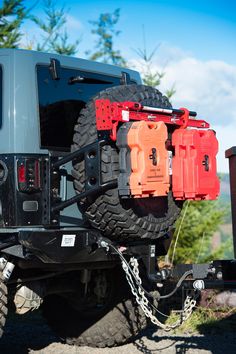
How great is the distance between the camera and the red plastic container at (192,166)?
14.4 ft

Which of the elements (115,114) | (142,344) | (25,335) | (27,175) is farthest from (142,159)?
(25,335)

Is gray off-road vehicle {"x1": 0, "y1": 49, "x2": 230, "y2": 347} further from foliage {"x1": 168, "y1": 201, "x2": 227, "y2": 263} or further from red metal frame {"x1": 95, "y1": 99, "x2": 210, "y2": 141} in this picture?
foliage {"x1": 168, "y1": 201, "x2": 227, "y2": 263}

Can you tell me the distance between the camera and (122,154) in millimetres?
4234

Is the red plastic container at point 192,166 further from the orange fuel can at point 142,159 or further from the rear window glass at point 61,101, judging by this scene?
the rear window glass at point 61,101

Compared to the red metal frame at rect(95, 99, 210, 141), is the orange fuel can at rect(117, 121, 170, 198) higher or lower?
lower

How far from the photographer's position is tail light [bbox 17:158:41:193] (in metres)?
4.50

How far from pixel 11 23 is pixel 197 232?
15.4ft

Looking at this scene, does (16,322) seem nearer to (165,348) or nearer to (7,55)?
(165,348)

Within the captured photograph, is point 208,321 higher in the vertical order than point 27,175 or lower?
lower

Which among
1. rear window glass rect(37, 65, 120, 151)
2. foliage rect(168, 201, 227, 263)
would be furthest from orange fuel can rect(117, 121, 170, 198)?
foliage rect(168, 201, 227, 263)

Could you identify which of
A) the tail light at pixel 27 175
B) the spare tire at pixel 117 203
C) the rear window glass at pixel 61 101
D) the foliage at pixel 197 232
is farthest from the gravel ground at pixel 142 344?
the foliage at pixel 197 232

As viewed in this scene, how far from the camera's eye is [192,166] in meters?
4.39

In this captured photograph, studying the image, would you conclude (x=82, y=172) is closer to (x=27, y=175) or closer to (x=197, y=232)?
(x=27, y=175)

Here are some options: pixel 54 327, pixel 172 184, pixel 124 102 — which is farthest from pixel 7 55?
pixel 54 327
